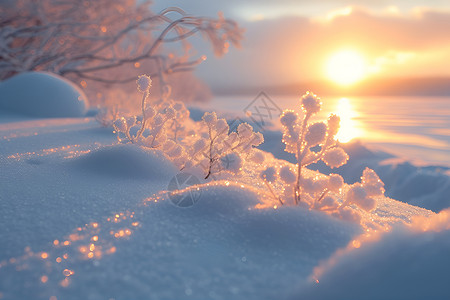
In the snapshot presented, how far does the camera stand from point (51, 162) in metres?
1.79

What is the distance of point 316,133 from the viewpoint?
1.16 metres

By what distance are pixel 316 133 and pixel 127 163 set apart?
963 millimetres

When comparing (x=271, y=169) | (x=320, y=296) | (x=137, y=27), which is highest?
(x=137, y=27)

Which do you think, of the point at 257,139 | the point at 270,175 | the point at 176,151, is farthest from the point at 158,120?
the point at 270,175

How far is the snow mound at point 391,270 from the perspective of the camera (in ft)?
2.56

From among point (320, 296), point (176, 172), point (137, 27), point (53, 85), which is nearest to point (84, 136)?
point (176, 172)

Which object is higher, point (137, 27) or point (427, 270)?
point (137, 27)

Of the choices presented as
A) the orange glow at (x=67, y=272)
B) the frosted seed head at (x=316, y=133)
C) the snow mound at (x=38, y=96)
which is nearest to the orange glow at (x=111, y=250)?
the orange glow at (x=67, y=272)

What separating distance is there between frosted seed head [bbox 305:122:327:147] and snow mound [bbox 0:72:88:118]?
3993mm

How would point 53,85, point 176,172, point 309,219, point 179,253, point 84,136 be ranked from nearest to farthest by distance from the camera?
point 179,253
point 309,219
point 176,172
point 84,136
point 53,85

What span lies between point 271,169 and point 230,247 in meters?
0.33

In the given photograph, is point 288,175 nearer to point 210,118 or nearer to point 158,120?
point 210,118

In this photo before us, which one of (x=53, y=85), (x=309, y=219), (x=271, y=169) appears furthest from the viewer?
(x=53, y=85)

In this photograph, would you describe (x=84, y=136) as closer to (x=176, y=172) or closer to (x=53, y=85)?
(x=176, y=172)
